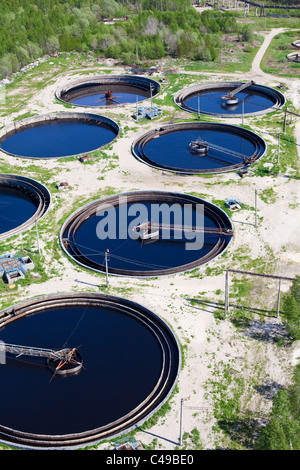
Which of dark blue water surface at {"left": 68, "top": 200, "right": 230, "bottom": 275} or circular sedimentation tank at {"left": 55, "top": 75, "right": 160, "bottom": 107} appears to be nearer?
dark blue water surface at {"left": 68, "top": 200, "right": 230, "bottom": 275}

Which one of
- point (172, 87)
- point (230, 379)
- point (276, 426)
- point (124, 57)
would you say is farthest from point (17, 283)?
point (124, 57)

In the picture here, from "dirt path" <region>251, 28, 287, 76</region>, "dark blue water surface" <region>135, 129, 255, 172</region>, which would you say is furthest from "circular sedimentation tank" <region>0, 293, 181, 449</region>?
"dirt path" <region>251, 28, 287, 76</region>

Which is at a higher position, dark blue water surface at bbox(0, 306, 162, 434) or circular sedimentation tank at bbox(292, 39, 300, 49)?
circular sedimentation tank at bbox(292, 39, 300, 49)

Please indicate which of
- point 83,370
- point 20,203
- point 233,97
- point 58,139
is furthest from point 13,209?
point 233,97

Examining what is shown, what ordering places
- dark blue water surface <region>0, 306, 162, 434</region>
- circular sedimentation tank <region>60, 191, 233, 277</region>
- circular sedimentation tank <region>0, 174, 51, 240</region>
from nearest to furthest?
dark blue water surface <region>0, 306, 162, 434</region>, circular sedimentation tank <region>60, 191, 233, 277</region>, circular sedimentation tank <region>0, 174, 51, 240</region>

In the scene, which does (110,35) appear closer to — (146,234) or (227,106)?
(227,106)

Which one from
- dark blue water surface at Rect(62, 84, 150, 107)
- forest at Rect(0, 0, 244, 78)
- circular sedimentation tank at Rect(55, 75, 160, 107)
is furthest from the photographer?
forest at Rect(0, 0, 244, 78)

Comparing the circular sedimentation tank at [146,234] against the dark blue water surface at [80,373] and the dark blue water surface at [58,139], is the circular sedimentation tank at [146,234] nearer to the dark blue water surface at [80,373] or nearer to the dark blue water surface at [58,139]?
the dark blue water surface at [80,373]

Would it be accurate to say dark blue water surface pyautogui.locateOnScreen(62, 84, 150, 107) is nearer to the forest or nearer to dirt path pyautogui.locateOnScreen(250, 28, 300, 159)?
the forest
